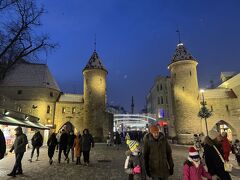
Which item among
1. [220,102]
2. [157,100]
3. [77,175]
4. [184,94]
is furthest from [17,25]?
[157,100]

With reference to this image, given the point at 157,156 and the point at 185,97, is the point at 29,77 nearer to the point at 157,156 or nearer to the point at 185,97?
the point at 185,97

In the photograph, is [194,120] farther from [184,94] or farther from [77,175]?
[77,175]

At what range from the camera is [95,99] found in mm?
39062

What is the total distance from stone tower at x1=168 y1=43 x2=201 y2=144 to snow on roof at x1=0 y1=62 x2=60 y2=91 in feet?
73.9

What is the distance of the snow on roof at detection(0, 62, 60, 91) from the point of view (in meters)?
37.0

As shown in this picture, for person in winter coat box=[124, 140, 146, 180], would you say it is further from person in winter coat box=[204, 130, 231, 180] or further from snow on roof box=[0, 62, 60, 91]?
snow on roof box=[0, 62, 60, 91]

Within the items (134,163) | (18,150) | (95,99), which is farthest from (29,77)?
(134,163)

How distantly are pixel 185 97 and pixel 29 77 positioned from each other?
27.8 m

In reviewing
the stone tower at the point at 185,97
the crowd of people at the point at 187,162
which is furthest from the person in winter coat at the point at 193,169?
the stone tower at the point at 185,97

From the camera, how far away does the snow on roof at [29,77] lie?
121ft

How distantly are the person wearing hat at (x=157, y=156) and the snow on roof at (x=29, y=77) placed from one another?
35517 mm

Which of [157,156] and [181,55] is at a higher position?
[181,55]

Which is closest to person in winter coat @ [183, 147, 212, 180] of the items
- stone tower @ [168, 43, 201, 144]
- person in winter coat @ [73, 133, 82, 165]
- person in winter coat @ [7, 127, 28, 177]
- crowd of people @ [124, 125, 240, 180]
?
crowd of people @ [124, 125, 240, 180]

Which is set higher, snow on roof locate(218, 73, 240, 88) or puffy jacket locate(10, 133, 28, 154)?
snow on roof locate(218, 73, 240, 88)
